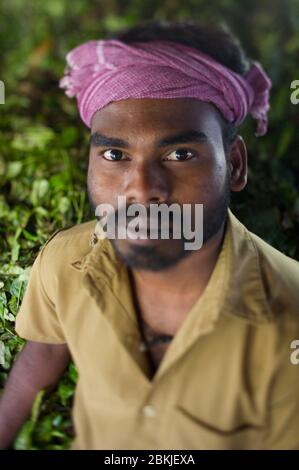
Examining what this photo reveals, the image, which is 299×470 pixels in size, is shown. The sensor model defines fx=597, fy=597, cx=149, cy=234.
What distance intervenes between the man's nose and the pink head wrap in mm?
122

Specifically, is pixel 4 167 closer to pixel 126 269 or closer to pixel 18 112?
pixel 18 112

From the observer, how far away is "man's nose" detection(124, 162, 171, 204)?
893 millimetres

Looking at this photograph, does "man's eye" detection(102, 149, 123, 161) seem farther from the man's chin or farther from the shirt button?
the shirt button

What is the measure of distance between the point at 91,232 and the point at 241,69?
0.40m

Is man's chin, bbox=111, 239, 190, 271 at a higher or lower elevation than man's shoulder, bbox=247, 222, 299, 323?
higher

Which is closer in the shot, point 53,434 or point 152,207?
point 152,207

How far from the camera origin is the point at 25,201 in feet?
5.24

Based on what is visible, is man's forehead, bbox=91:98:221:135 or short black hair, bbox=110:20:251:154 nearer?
man's forehead, bbox=91:98:221:135

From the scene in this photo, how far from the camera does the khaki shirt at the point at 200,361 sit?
92 cm

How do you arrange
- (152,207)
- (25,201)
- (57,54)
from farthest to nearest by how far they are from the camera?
1. (57,54)
2. (25,201)
3. (152,207)

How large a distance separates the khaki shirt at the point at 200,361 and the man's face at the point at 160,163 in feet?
0.27

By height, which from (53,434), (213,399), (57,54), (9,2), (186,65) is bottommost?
(53,434)

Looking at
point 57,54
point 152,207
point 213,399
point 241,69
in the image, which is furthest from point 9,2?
point 213,399

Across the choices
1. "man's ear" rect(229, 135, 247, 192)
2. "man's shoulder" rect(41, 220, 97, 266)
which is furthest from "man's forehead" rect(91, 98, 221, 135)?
"man's shoulder" rect(41, 220, 97, 266)
